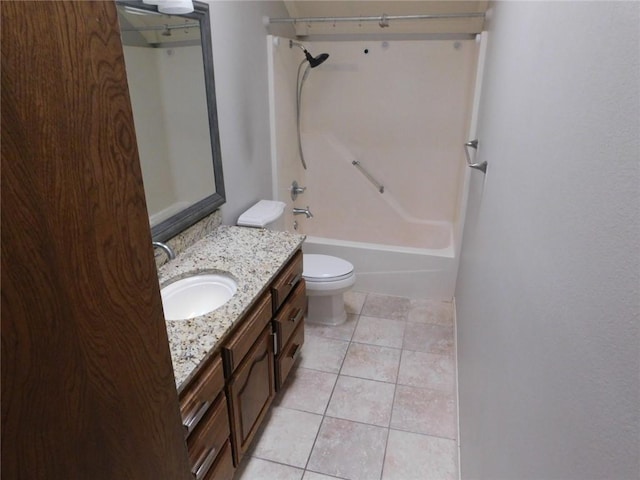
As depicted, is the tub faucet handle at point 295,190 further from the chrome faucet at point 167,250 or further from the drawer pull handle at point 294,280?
the chrome faucet at point 167,250

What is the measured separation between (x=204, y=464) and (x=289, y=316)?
764 mm

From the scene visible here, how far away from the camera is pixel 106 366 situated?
0.63 m

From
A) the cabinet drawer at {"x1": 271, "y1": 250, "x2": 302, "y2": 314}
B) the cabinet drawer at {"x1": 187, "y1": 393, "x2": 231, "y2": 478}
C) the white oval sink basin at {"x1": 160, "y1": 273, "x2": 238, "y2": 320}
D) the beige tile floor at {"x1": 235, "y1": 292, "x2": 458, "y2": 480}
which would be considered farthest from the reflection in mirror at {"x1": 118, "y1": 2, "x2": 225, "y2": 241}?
the beige tile floor at {"x1": 235, "y1": 292, "x2": 458, "y2": 480}

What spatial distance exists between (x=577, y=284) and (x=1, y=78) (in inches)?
31.7

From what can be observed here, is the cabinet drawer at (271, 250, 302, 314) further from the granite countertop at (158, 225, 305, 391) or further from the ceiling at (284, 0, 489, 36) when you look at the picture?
the ceiling at (284, 0, 489, 36)

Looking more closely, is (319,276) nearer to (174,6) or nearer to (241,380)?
(241,380)

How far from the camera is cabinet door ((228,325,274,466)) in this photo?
60.1 inches

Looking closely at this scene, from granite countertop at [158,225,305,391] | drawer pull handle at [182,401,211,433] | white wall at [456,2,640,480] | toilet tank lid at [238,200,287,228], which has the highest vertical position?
white wall at [456,2,640,480]

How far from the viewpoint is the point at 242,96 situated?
2.32 meters

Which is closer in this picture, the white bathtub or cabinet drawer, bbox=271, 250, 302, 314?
cabinet drawer, bbox=271, 250, 302, 314

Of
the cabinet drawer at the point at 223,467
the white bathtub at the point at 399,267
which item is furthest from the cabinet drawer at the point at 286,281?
the white bathtub at the point at 399,267

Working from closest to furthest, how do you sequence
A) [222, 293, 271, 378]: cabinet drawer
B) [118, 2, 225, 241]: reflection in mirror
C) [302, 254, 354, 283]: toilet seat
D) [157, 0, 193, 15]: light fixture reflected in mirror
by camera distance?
[222, 293, 271, 378]: cabinet drawer
[157, 0, 193, 15]: light fixture reflected in mirror
[118, 2, 225, 241]: reflection in mirror
[302, 254, 354, 283]: toilet seat

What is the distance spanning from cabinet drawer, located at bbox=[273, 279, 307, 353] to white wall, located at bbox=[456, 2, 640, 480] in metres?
0.86

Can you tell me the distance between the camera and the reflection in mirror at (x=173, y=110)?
63.9 inches
